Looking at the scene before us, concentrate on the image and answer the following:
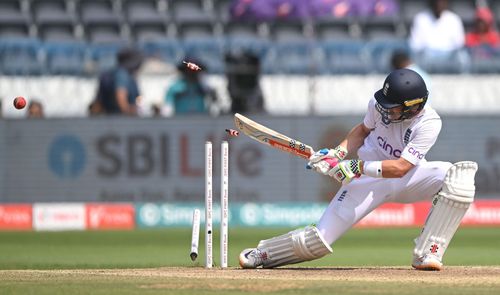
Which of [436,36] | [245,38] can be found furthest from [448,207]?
[245,38]

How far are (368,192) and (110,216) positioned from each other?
6916mm

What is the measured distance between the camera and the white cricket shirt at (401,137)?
7633 millimetres

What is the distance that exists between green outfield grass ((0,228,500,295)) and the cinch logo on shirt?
79cm

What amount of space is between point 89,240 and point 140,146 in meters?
2.19

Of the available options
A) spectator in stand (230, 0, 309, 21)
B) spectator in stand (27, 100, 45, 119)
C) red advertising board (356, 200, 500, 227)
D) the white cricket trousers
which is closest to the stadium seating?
spectator in stand (230, 0, 309, 21)

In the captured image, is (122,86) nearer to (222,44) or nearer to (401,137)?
(222,44)

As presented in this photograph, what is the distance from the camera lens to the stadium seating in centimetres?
1470

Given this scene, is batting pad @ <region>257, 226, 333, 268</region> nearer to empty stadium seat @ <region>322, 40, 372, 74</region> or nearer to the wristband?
the wristband

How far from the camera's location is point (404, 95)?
752 cm

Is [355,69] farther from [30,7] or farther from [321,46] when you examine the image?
[30,7]

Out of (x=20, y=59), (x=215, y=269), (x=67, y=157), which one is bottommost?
(x=215, y=269)

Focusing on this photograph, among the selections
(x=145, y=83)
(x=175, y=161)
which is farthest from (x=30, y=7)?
(x=175, y=161)

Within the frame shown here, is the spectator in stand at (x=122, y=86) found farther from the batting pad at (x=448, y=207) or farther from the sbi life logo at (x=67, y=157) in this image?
the batting pad at (x=448, y=207)

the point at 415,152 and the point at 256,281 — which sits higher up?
the point at 415,152
